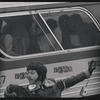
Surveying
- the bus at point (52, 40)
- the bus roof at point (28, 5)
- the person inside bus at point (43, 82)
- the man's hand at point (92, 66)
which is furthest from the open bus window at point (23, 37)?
the man's hand at point (92, 66)

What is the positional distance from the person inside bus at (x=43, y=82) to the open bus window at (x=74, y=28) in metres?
0.49

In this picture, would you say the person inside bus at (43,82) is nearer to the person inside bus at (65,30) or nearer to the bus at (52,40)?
the bus at (52,40)

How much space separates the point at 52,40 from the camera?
19.3 feet

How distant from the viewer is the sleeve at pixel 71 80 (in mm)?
5891

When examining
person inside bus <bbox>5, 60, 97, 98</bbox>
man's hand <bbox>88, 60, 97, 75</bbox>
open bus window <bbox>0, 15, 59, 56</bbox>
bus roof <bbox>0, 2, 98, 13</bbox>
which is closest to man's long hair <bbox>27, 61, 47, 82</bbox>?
person inside bus <bbox>5, 60, 97, 98</bbox>

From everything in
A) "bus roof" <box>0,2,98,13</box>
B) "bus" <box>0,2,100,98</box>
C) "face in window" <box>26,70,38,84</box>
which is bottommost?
"face in window" <box>26,70,38,84</box>

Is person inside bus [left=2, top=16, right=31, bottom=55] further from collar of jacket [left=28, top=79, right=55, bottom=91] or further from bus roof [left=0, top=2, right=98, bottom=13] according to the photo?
collar of jacket [left=28, top=79, right=55, bottom=91]

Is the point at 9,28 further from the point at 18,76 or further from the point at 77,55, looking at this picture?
the point at 77,55

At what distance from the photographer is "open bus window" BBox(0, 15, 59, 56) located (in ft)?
18.7

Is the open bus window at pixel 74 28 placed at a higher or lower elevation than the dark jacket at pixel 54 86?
higher

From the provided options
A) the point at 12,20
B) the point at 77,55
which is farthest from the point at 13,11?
the point at 77,55

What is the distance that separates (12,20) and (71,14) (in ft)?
3.19

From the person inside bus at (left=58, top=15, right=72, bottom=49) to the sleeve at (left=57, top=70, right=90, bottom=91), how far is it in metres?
0.50

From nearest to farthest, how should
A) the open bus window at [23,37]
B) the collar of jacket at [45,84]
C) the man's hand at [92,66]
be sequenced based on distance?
the open bus window at [23,37] → the collar of jacket at [45,84] → the man's hand at [92,66]
